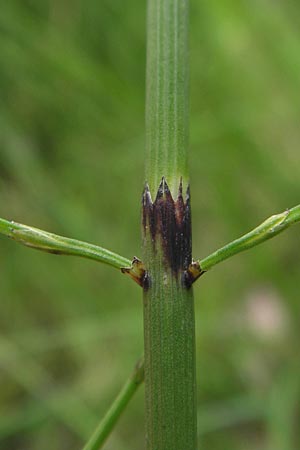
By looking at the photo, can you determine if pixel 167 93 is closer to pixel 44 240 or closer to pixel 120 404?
pixel 44 240

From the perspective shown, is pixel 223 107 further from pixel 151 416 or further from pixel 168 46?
pixel 151 416

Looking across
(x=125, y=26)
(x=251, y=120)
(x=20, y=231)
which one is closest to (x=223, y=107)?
(x=251, y=120)

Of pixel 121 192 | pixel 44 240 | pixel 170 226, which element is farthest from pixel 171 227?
pixel 121 192

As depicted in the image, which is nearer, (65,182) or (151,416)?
(151,416)

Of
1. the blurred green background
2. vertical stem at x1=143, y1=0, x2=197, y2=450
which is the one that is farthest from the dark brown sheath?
the blurred green background

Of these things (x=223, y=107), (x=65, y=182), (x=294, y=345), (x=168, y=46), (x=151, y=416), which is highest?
(x=223, y=107)

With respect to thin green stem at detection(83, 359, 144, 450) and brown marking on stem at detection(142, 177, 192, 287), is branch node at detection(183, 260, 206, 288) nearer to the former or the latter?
brown marking on stem at detection(142, 177, 192, 287)
